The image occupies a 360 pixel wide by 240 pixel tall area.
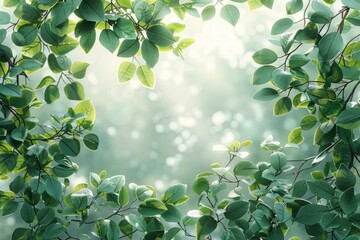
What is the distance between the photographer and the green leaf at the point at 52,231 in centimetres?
116

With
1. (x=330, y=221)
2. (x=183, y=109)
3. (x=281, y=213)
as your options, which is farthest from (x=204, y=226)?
(x=183, y=109)

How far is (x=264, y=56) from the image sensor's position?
3.87ft

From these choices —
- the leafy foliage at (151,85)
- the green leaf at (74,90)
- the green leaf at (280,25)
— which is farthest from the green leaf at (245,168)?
the green leaf at (74,90)

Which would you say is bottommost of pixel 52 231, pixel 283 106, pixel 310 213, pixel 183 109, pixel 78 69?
pixel 183 109

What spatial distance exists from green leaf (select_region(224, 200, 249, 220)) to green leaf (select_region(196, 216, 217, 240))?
0.13 ft

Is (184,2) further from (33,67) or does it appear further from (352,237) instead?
(352,237)

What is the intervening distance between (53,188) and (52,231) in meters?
0.11

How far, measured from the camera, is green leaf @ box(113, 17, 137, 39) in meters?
1.05

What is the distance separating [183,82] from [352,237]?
937cm

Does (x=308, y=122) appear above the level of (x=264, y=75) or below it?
below

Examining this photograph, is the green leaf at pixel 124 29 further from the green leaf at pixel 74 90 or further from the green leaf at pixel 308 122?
the green leaf at pixel 308 122

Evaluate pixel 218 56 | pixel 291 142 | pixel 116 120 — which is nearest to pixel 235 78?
pixel 218 56

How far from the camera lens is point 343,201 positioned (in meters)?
0.97

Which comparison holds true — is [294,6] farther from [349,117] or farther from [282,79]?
[349,117]
